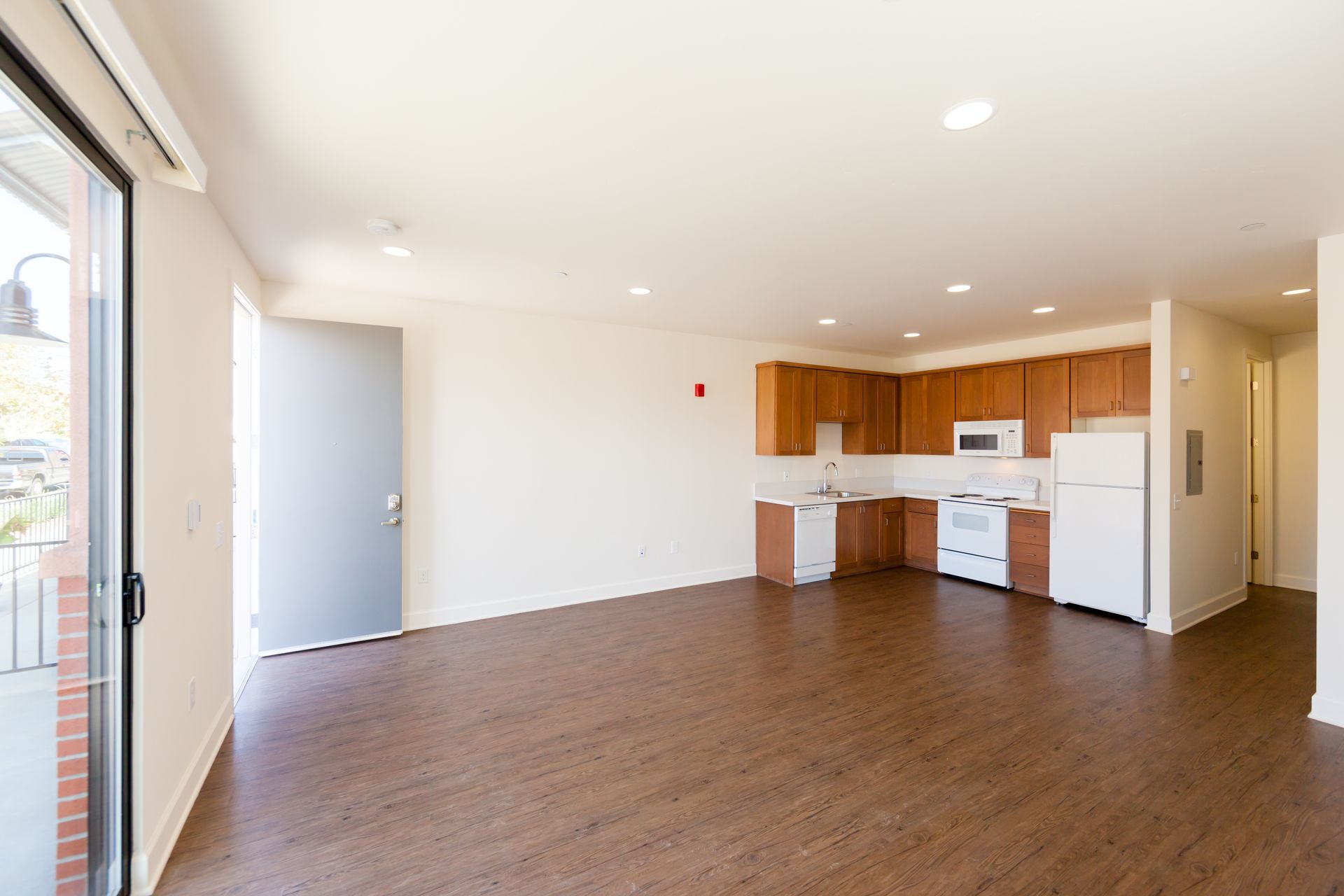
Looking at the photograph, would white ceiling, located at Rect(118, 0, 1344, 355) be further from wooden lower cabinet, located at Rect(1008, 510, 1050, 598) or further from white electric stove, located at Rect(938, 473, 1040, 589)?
white electric stove, located at Rect(938, 473, 1040, 589)

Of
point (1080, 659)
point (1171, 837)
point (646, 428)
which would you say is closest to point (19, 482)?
point (1171, 837)

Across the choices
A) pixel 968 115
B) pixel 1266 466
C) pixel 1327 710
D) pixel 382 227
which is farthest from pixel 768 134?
pixel 1266 466

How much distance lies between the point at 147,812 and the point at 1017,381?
674 cm

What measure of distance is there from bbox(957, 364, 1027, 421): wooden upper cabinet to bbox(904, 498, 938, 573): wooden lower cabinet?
42.9 inches

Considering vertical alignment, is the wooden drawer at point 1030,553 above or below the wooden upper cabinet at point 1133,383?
below

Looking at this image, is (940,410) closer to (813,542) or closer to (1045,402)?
(1045,402)

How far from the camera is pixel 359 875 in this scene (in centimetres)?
187

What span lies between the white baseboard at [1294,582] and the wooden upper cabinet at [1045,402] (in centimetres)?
284

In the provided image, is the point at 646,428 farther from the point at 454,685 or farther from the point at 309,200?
the point at 309,200

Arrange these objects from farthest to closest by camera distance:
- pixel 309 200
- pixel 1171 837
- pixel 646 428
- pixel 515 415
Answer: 1. pixel 646 428
2. pixel 515 415
3. pixel 309 200
4. pixel 1171 837

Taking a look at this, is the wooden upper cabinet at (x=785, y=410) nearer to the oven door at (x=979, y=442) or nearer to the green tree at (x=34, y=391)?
the oven door at (x=979, y=442)

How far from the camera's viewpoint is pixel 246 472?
144 inches

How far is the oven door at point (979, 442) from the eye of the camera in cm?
564

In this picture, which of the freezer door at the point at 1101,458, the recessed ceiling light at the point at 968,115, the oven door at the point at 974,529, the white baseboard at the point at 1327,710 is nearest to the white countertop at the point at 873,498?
the oven door at the point at 974,529
